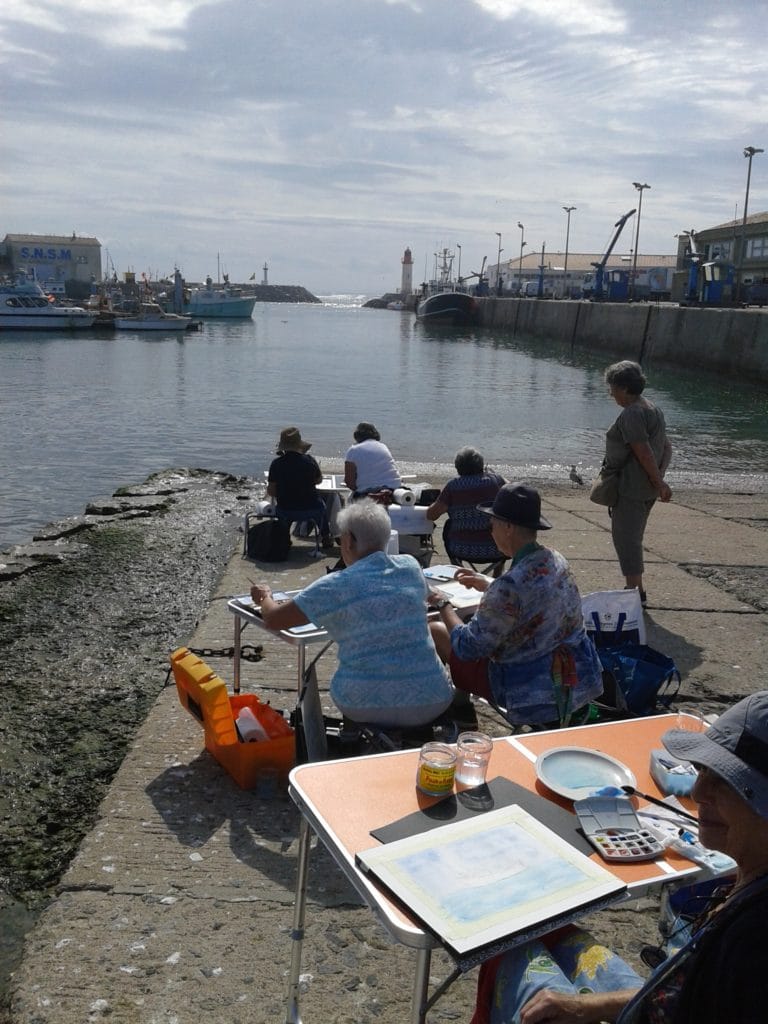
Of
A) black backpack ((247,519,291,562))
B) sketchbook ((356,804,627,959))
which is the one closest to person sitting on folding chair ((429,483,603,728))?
sketchbook ((356,804,627,959))

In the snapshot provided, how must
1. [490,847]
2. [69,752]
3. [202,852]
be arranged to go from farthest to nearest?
[69,752]
[202,852]
[490,847]

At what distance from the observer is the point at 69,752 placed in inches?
169

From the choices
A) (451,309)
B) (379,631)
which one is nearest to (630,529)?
(379,631)

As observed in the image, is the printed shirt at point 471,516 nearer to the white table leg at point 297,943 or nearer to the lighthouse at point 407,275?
the white table leg at point 297,943

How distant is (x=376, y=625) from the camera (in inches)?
127

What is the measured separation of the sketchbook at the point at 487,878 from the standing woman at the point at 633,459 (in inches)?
153

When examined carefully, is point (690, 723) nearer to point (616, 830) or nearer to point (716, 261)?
point (616, 830)

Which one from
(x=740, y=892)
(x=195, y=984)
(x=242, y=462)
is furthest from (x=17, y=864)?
(x=242, y=462)

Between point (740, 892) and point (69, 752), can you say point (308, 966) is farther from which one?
point (69, 752)

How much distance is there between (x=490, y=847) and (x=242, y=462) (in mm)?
15261

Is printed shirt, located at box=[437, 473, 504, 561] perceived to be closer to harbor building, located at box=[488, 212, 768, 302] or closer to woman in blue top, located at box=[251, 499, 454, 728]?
woman in blue top, located at box=[251, 499, 454, 728]

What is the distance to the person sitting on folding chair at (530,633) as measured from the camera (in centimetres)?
331

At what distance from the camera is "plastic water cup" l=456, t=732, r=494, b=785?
2.32 meters

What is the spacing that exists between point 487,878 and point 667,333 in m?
43.6
